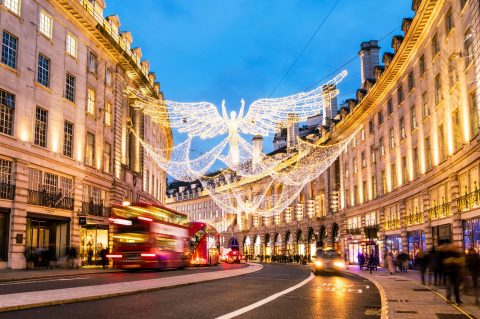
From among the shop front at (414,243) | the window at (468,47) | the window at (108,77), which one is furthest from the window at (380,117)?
the window at (108,77)

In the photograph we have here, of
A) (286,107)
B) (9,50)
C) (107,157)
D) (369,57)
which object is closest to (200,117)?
(286,107)

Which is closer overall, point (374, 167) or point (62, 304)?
point (62, 304)

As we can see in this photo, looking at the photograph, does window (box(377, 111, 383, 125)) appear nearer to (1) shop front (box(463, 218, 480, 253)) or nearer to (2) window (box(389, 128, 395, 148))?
(2) window (box(389, 128, 395, 148))

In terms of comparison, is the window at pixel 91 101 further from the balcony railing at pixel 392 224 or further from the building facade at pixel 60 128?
the balcony railing at pixel 392 224

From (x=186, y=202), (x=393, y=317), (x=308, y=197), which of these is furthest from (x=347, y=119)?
(x=186, y=202)

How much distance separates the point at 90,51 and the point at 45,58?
720cm

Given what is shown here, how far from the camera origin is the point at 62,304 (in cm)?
1346

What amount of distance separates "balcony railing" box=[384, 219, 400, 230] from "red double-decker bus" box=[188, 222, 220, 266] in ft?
52.2

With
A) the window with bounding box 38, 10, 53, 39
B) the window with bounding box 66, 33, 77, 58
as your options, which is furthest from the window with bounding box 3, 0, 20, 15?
the window with bounding box 66, 33, 77, 58

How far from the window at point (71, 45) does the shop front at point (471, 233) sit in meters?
27.6

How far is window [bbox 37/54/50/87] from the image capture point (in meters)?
33.7

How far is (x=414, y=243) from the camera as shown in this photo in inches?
1681

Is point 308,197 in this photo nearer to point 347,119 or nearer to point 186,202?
point 347,119

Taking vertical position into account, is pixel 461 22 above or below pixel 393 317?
above
